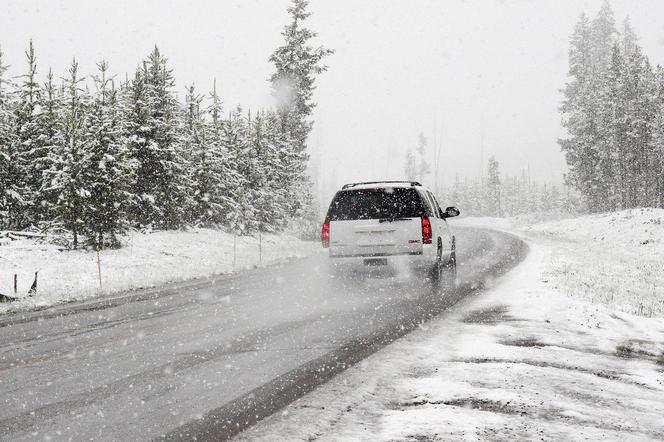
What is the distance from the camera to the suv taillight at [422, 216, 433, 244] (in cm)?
1219

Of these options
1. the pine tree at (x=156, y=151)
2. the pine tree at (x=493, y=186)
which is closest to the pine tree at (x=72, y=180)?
the pine tree at (x=156, y=151)

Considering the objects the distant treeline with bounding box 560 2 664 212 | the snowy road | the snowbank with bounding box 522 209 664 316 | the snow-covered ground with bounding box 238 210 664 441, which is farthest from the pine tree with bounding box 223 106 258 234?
the distant treeline with bounding box 560 2 664 212

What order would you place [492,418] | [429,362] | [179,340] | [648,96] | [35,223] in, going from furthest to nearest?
[648,96] < [35,223] < [179,340] < [429,362] < [492,418]

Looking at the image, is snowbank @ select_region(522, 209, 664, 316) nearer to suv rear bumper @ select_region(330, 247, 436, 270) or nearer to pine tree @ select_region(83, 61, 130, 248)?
suv rear bumper @ select_region(330, 247, 436, 270)

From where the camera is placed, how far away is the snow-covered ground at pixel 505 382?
4.11 meters

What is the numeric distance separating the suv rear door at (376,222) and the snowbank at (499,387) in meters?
3.61

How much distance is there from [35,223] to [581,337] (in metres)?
23.9

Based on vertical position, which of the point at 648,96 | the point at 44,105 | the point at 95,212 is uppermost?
the point at 648,96

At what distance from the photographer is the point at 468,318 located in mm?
8648

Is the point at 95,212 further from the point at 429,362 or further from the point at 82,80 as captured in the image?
the point at 429,362

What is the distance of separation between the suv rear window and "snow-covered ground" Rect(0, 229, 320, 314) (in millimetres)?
5164

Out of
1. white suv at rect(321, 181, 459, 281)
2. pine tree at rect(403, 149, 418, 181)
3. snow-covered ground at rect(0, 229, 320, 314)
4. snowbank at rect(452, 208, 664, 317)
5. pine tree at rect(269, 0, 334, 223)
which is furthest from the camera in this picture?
pine tree at rect(403, 149, 418, 181)

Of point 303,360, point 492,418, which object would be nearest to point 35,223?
point 303,360

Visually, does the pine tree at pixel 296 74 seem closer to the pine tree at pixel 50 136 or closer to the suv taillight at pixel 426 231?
the pine tree at pixel 50 136
